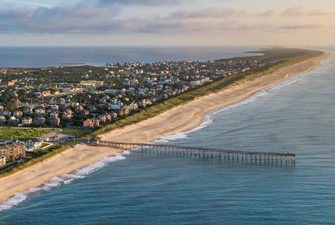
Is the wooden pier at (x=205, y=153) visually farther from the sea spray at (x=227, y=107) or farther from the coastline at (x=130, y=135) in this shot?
the sea spray at (x=227, y=107)

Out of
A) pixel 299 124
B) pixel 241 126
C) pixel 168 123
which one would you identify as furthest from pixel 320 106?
pixel 168 123

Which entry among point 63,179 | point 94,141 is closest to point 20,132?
point 94,141

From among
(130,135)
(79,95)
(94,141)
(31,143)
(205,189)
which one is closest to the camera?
(205,189)

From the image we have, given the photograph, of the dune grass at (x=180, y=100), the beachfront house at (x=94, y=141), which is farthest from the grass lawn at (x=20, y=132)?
the beachfront house at (x=94, y=141)

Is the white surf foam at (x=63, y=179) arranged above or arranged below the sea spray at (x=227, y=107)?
below

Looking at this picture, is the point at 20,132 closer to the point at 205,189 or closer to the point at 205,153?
the point at 205,153

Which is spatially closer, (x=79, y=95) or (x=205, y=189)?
(x=205, y=189)

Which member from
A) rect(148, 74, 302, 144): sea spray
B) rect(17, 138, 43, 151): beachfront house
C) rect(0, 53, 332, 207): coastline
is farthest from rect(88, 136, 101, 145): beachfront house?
rect(148, 74, 302, 144): sea spray
